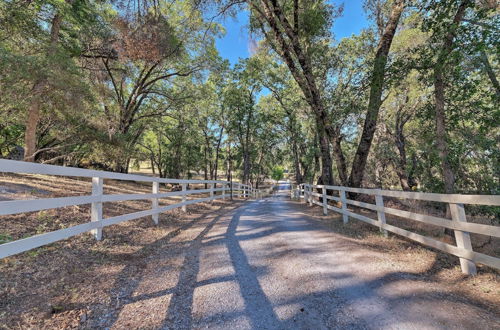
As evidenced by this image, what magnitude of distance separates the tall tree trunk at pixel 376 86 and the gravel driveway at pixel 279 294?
15.1 feet

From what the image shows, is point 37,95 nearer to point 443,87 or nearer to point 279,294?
point 279,294

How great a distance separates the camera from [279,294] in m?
2.55

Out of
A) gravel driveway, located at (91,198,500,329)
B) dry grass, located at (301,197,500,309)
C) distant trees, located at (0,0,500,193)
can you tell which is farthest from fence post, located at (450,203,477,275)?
distant trees, located at (0,0,500,193)

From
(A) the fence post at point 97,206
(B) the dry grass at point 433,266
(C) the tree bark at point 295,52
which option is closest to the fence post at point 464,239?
(B) the dry grass at point 433,266

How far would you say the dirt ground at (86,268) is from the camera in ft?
7.22

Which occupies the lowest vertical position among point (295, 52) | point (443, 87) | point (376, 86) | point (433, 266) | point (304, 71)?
point (433, 266)

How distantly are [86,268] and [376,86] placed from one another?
717 cm

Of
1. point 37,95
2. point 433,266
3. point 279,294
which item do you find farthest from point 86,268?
point 37,95

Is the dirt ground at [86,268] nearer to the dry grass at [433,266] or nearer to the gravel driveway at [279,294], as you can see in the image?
the dry grass at [433,266]

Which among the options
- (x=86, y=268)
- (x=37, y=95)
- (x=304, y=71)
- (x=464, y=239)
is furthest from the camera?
(x=304, y=71)

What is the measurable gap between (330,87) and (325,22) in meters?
4.31

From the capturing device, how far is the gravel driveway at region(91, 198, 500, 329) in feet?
6.93

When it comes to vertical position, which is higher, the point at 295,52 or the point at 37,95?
Answer: the point at 295,52

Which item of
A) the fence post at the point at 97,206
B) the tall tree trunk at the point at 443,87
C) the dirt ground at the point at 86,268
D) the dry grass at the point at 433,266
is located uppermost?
the tall tree trunk at the point at 443,87
